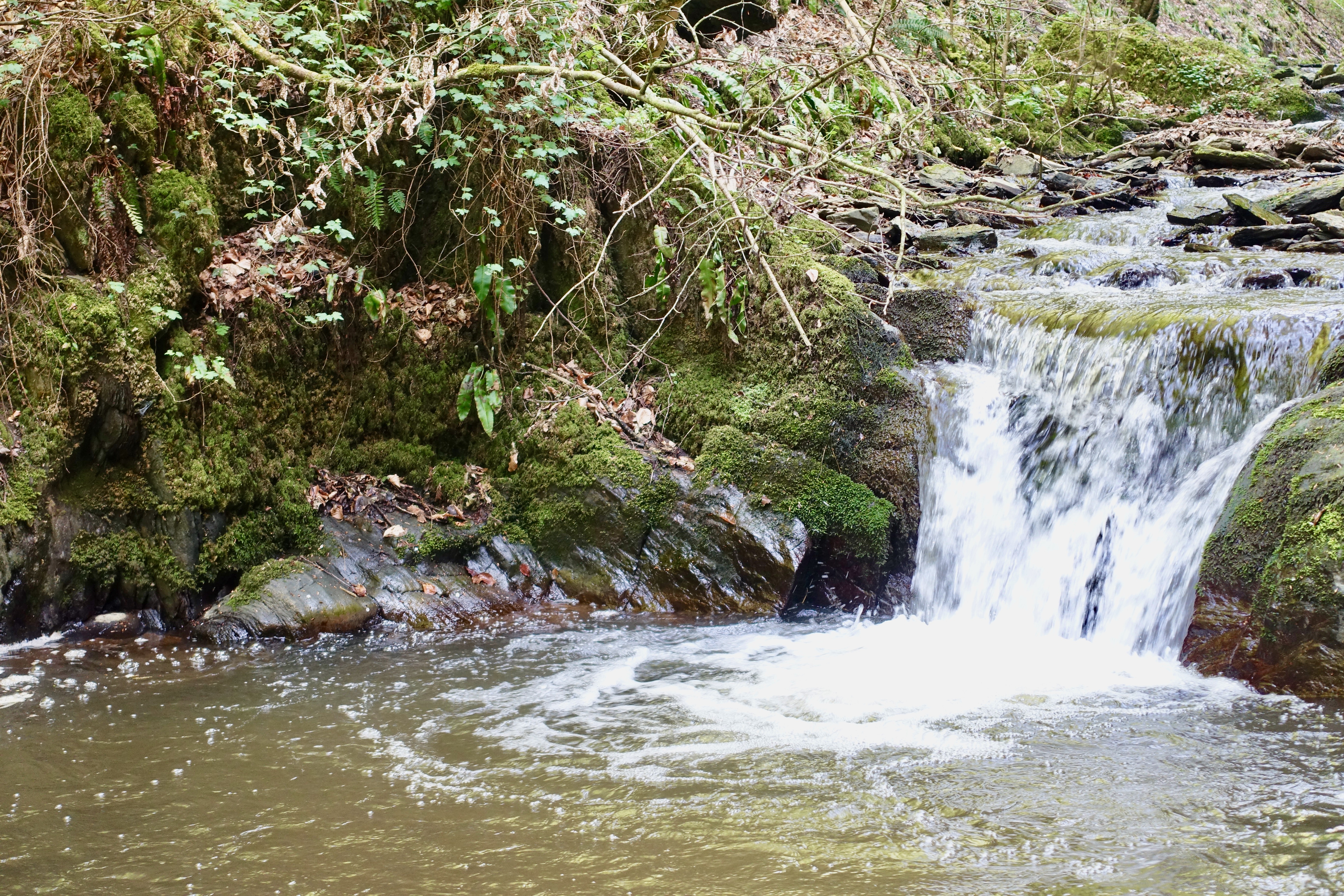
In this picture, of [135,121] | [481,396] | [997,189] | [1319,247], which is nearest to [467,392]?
[481,396]

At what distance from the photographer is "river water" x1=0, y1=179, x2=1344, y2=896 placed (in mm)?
2766

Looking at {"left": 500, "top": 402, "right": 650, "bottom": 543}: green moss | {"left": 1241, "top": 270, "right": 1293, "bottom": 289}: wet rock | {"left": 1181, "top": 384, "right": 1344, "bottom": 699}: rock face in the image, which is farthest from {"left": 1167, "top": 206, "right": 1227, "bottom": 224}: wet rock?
{"left": 500, "top": 402, "right": 650, "bottom": 543}: green moss

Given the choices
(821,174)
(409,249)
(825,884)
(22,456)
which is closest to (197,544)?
(22,456)

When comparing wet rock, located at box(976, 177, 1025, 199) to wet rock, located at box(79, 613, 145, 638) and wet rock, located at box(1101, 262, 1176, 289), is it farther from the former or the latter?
wet rock, located at box(79, 613, 145, 638)

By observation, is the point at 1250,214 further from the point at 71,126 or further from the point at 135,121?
the point at 71,126

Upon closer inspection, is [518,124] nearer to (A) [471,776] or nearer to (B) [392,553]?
(B) [392,553]

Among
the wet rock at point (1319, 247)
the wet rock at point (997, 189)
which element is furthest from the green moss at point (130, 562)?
the wet rock at point (997, 189)

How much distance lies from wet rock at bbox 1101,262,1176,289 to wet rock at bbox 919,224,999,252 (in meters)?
1.52

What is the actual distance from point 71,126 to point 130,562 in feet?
8.18

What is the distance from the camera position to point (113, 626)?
A: 5312 mm

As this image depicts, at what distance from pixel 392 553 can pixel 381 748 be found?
250 cm

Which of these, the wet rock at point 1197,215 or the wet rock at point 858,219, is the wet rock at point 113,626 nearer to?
the wet rock at point 858,219

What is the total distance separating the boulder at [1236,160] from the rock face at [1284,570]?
8.07 metres

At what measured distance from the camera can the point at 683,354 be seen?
7082 millimetres
